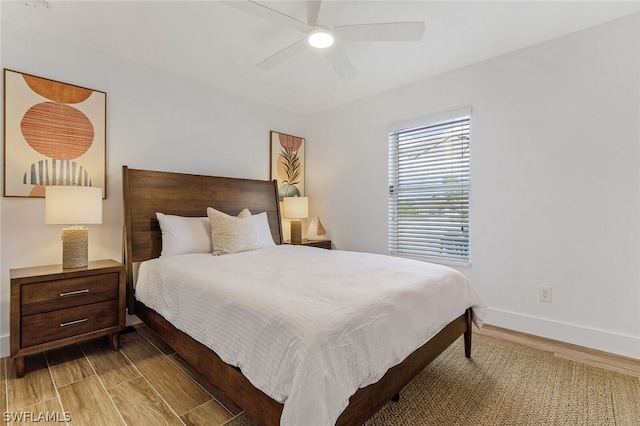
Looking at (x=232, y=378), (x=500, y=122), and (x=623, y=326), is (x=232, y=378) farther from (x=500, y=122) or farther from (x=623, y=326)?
(x=500, y=122)

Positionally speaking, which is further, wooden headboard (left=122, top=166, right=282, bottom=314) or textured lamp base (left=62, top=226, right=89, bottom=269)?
wooden headboard (left=122, top=166, right=282, bottom=314)

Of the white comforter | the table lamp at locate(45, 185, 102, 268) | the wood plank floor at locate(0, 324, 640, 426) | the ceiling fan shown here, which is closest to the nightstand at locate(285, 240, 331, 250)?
the white comforter

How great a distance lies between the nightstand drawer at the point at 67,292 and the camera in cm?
197

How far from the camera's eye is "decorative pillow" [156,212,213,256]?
269cm

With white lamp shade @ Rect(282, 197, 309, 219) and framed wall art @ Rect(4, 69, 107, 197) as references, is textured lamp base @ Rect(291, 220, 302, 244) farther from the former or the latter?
framed wall art @ Rect(4, 69, 107, 197)

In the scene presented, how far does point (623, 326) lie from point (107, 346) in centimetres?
404

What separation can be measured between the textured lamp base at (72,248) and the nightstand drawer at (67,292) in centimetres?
18

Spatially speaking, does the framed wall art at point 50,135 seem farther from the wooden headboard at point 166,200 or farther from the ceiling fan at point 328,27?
the ceiling fan at point 328,27

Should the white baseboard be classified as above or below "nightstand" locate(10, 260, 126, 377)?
below

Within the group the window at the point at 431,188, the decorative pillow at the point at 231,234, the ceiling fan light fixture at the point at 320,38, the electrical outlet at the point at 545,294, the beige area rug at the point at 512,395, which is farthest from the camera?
the window at the point at 431,188

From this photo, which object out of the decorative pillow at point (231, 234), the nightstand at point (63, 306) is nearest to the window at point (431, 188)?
the decorative pillow at point (231, 234)

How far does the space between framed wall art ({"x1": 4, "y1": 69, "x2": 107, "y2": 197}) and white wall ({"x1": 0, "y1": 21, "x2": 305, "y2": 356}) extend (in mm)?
80

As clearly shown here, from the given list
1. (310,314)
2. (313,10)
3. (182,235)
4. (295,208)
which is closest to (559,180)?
(313,10)

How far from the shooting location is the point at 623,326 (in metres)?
2.29
